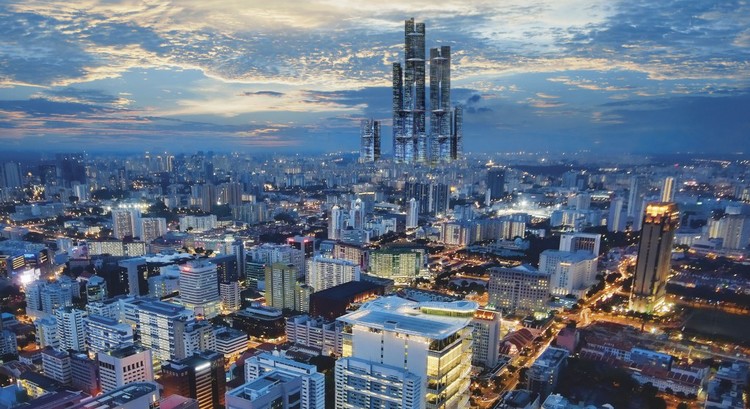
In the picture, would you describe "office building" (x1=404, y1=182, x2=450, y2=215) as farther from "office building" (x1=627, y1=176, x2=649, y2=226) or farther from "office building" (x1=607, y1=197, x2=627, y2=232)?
"office building" (x1=627, y1=176, x2=649, y2=226)

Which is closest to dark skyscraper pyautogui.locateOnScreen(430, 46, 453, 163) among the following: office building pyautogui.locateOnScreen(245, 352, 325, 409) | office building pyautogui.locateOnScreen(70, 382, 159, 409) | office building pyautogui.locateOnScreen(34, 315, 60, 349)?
office building pyautogui.locateOnScreen(245, 352, 325, 409)

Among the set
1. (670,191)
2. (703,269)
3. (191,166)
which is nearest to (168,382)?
(703,269)

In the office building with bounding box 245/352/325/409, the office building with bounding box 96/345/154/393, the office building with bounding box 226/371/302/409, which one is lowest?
the office building with bounding box 96/345/154/393

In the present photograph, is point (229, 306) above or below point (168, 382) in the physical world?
below

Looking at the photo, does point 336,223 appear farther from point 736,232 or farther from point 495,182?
point 736,232

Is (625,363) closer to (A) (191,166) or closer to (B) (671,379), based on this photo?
(B) (671,379)

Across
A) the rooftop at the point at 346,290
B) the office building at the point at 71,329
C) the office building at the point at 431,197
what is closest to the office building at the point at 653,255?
the rooftop at the point at 346,290
